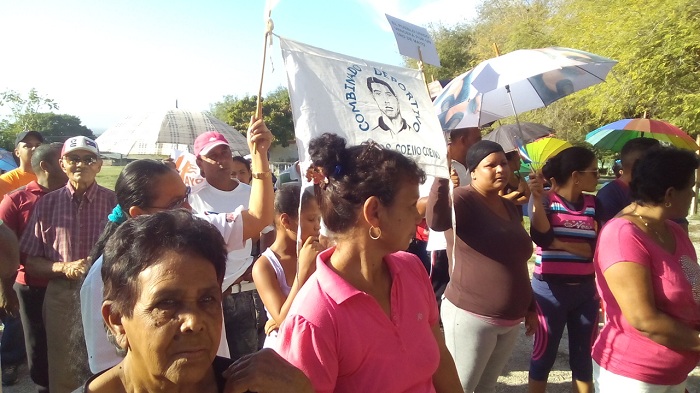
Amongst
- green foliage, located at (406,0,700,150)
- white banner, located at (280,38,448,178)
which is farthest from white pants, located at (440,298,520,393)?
green foliage, located at (406,0,700,150)

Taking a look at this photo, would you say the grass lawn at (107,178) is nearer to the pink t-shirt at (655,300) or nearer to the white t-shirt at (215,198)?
the white t-shirt at (215,198)

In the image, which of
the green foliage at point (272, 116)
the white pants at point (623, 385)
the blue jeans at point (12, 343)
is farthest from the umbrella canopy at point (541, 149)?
the green foliage at point (272, 116)

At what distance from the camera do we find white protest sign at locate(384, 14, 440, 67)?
287 centimetres

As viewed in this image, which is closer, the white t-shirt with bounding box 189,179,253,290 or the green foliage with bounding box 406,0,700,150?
the white t-shirt with bounding box 189,179,253,290

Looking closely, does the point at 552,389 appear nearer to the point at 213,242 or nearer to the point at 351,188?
the point at 351,188

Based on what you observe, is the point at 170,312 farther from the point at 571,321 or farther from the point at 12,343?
the point at 12,343

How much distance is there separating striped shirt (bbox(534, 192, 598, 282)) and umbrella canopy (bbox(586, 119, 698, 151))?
3.18 metres

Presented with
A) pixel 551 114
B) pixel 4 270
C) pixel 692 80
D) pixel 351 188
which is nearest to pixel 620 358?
pixel 351 188

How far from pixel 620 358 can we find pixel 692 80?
508 inches

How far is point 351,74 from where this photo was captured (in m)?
2.50

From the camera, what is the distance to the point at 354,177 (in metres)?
1.77

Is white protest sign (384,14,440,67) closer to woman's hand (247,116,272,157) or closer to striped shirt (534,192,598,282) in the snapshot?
woman's hand (247,116,272,157)

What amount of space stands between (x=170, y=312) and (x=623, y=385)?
7.24ft

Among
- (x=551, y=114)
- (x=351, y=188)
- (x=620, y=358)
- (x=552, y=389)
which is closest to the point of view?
(x=351, y=188)
